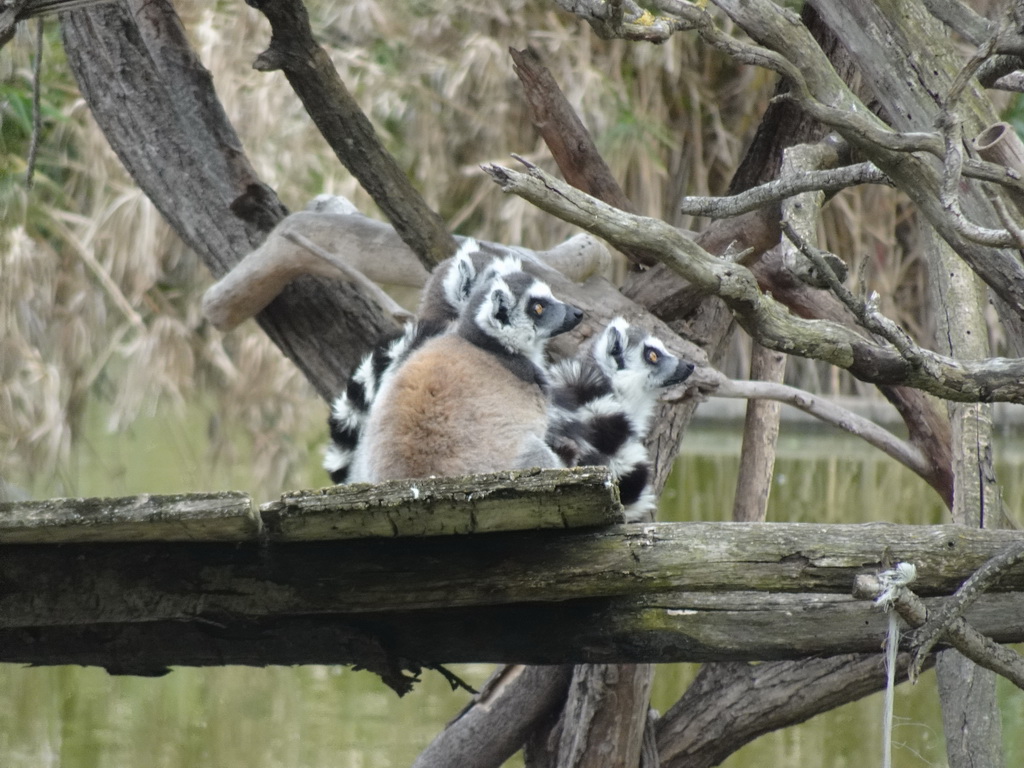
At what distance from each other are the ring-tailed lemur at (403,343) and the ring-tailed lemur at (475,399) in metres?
0.10

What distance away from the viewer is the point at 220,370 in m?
5.18

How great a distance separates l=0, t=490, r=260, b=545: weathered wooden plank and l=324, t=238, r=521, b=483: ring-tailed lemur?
2.12 feet

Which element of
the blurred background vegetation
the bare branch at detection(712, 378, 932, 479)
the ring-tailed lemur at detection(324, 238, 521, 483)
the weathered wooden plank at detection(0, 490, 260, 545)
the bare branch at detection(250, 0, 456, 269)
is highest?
the blurred background vegetation

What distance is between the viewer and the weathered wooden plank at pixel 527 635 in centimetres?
163

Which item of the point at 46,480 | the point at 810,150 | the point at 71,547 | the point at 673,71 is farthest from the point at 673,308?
the point at 46,480

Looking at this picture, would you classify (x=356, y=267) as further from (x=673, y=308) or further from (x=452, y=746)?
(x=452, y=746)

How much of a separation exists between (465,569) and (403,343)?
2.36 ft

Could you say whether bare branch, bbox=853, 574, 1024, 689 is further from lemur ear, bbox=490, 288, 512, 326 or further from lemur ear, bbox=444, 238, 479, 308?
lemur ear, bbox=444, 238, 479, 308

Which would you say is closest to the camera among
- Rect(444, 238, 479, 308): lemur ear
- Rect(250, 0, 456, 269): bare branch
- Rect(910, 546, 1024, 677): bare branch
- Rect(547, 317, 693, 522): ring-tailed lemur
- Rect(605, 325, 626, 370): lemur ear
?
Rect(910, 546, 1024, 677): bare branch

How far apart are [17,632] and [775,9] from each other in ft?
5.14

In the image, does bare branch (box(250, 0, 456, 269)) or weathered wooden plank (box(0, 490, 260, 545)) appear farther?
bare branch (box(250, 0, 456, 269))

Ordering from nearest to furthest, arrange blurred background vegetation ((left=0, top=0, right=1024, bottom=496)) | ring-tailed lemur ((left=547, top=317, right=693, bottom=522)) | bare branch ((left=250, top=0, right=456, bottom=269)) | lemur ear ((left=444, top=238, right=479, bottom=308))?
ring-tailed lemur ((left=547, top=317, right=693, bottom=522)), lemur ear ((left=444, top=238, right=479, bottom=308)), bare branch ((left=250, top=0, right=456, bottom=269)), blurred background vegetation ((left=0, top=0, right=1024, bottom=496))

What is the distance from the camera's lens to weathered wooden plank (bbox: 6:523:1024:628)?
1.56m

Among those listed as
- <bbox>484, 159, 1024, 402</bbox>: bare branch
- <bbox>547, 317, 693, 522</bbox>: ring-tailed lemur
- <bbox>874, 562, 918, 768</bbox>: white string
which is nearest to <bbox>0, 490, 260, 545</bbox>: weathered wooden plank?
<bbox>484, 159, 1024, 402</bbox>: bare branch
